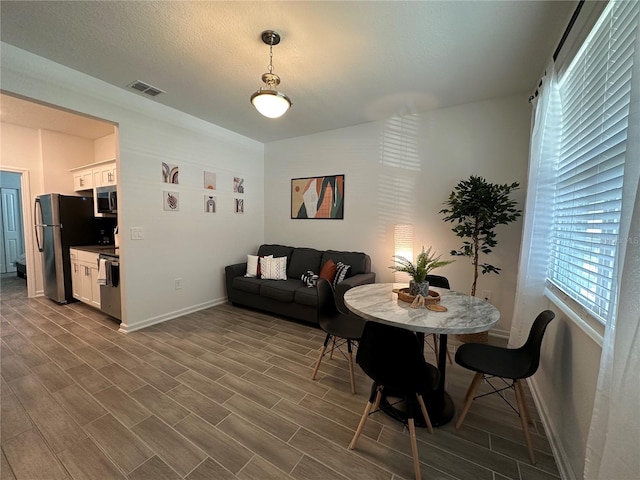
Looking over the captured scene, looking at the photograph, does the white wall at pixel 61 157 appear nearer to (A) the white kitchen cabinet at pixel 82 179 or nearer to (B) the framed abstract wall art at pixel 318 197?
(A) the white kitchen cabinet at pixel 82 179

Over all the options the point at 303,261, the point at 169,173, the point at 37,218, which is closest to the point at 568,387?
the point at 303,261

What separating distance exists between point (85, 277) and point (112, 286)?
935mm

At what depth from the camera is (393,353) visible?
1.34 metres

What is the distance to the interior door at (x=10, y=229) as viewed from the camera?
590 centimetres

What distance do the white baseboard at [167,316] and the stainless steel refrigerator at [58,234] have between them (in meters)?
1.83

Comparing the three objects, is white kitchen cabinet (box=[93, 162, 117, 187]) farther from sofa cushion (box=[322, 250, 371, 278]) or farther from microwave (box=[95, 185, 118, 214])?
sofa cushion (box=[322, 250, 371, 278])

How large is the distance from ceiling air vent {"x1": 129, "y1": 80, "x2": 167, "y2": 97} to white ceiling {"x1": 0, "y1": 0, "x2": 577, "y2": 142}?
0.23 ft

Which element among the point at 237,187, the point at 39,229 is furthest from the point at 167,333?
the point at 39,229

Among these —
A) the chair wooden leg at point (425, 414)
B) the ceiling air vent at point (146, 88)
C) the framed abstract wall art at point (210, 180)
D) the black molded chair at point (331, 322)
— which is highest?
the ceiling air vent at point (146, 88)

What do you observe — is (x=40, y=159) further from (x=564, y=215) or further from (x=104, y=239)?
(x=564, y=215)

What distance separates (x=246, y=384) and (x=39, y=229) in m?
4.53

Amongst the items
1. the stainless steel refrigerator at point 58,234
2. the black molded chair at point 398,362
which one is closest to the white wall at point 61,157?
the stainless steel refrigerator at point 58,234

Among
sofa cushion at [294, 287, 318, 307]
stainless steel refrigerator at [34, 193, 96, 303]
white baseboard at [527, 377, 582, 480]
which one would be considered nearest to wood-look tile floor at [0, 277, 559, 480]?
white baseboard at [527, 377, 582, 480]

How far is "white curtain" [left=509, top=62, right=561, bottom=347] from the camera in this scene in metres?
1.89
